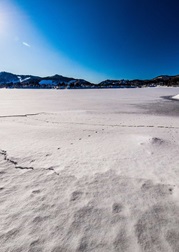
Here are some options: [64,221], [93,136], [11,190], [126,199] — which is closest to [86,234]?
[64,221]

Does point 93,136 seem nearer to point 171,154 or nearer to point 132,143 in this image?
point 132,143

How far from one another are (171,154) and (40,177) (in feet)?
14.3

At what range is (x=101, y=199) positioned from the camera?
3.05 m

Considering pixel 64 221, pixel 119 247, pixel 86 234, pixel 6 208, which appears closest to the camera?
pixel 119 247

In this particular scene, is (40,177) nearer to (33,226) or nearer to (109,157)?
(33,226)

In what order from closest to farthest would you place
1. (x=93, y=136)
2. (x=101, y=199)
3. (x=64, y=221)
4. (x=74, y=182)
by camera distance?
1. (x=64, y=221)
2. (x=101, y=199)
3. (x=74, y=182)
4. (x=93, y=136)

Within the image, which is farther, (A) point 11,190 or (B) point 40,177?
(B) point 40,177

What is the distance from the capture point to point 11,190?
3.26 m

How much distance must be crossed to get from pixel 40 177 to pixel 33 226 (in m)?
1.44

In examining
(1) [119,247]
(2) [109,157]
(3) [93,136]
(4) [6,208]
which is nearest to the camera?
(1) [119,247]

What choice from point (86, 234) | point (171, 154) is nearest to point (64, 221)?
point (86, 234)

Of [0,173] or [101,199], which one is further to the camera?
[0,173]

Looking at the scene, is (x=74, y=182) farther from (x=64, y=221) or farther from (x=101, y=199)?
(x=64, y=221)

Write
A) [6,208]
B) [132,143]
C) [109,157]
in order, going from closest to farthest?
[6,208] < [109,157] < [132,143]
